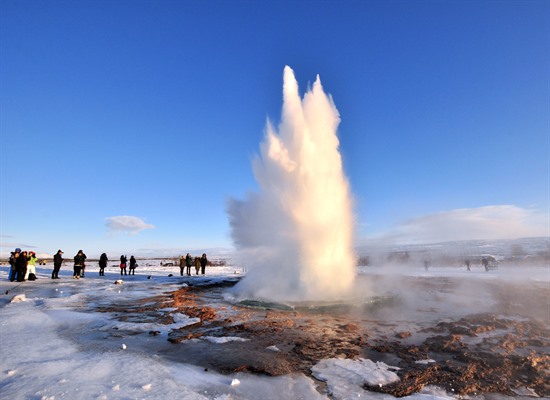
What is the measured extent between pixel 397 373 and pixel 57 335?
7026mm

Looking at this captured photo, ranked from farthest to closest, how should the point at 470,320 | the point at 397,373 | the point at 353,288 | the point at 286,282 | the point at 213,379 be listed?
1. the point at 353,288
2. the point at 286,282
3. the point at 470,320
4. the point at 397,373
5. the point at 213,379

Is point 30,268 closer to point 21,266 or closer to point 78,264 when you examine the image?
point 21,266

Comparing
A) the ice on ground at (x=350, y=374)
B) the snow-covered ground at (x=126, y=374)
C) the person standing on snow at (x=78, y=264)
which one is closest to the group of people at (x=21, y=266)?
the person standing on snow at (x=78, y=264)

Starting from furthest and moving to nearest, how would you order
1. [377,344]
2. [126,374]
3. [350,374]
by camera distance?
[377,344], [350,374], [126,374]

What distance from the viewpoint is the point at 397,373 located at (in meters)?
5.56

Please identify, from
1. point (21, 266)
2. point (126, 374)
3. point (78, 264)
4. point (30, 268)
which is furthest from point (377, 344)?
point (30, 268)

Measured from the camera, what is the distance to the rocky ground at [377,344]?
17.9ft

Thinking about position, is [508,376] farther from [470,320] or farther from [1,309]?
[1,309]

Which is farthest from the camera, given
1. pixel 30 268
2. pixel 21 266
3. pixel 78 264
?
pixel 78 264

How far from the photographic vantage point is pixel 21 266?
61.5 ft

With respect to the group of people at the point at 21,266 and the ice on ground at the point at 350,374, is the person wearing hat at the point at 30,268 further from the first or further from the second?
the ice on ground at the point at 350,374

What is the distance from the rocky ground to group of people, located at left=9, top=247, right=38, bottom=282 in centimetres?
1142

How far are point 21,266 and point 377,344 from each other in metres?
20.3

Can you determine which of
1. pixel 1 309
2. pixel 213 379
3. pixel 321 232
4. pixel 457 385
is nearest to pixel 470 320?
pixel 457 385
